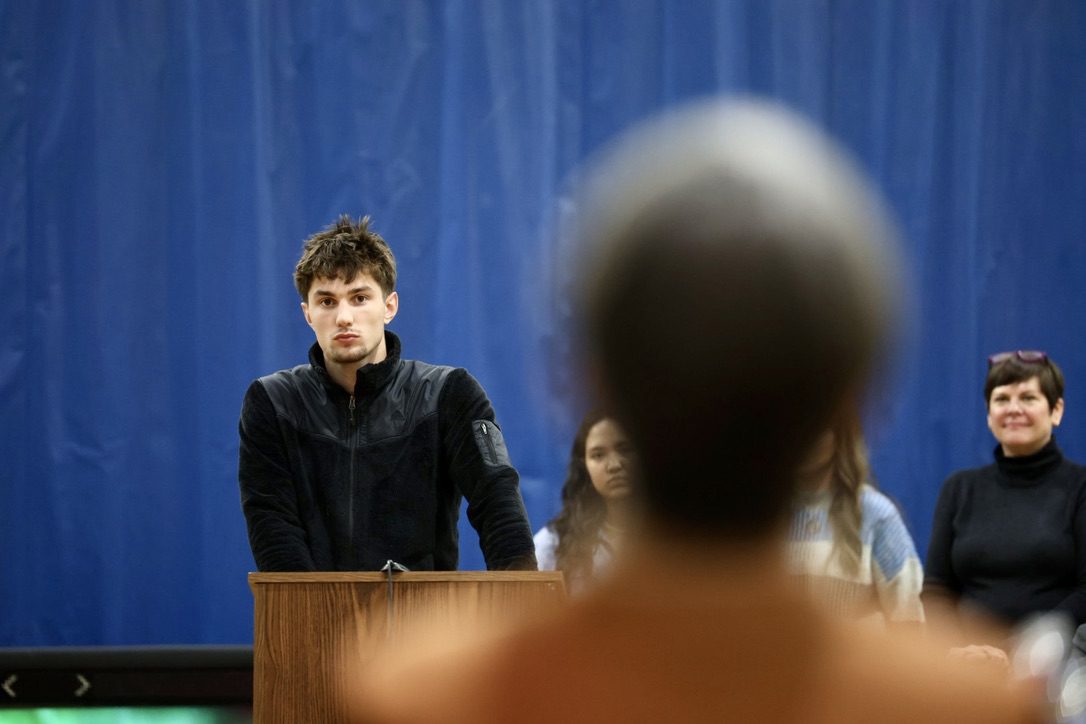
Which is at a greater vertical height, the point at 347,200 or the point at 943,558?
the point at 347,200

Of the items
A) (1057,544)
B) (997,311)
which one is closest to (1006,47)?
(997,311)

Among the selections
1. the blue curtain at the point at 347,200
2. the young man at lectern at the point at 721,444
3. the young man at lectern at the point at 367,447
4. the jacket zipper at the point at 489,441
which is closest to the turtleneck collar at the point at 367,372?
the young man at lectern at the point at 367,447

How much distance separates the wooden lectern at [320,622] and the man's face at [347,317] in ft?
2.50

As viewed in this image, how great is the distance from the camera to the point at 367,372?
283 centimetres

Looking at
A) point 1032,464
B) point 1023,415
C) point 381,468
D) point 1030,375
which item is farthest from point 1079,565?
point 381,468

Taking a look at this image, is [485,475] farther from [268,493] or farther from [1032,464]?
[1032,464]

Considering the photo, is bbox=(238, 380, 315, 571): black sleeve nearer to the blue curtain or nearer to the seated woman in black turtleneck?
the blue curtain

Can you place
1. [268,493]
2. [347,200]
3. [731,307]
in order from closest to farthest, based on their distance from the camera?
[731,307]
[268,493]
[347,200]

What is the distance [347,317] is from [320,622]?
33.1 inches

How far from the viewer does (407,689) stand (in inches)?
18.6

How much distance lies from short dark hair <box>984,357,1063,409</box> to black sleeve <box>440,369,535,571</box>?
1734mm

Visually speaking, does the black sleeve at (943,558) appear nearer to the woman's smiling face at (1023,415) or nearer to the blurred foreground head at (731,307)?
the woman's smiling face at (1023,415)

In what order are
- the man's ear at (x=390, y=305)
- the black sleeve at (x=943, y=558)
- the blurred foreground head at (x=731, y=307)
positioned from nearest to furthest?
1. the blurred foreground head at (x=731, y=307)
2. the man's ear at (x=390, y=305)
3. the black sleeve at (x=943, y=558)

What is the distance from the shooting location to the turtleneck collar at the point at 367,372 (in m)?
2.83
